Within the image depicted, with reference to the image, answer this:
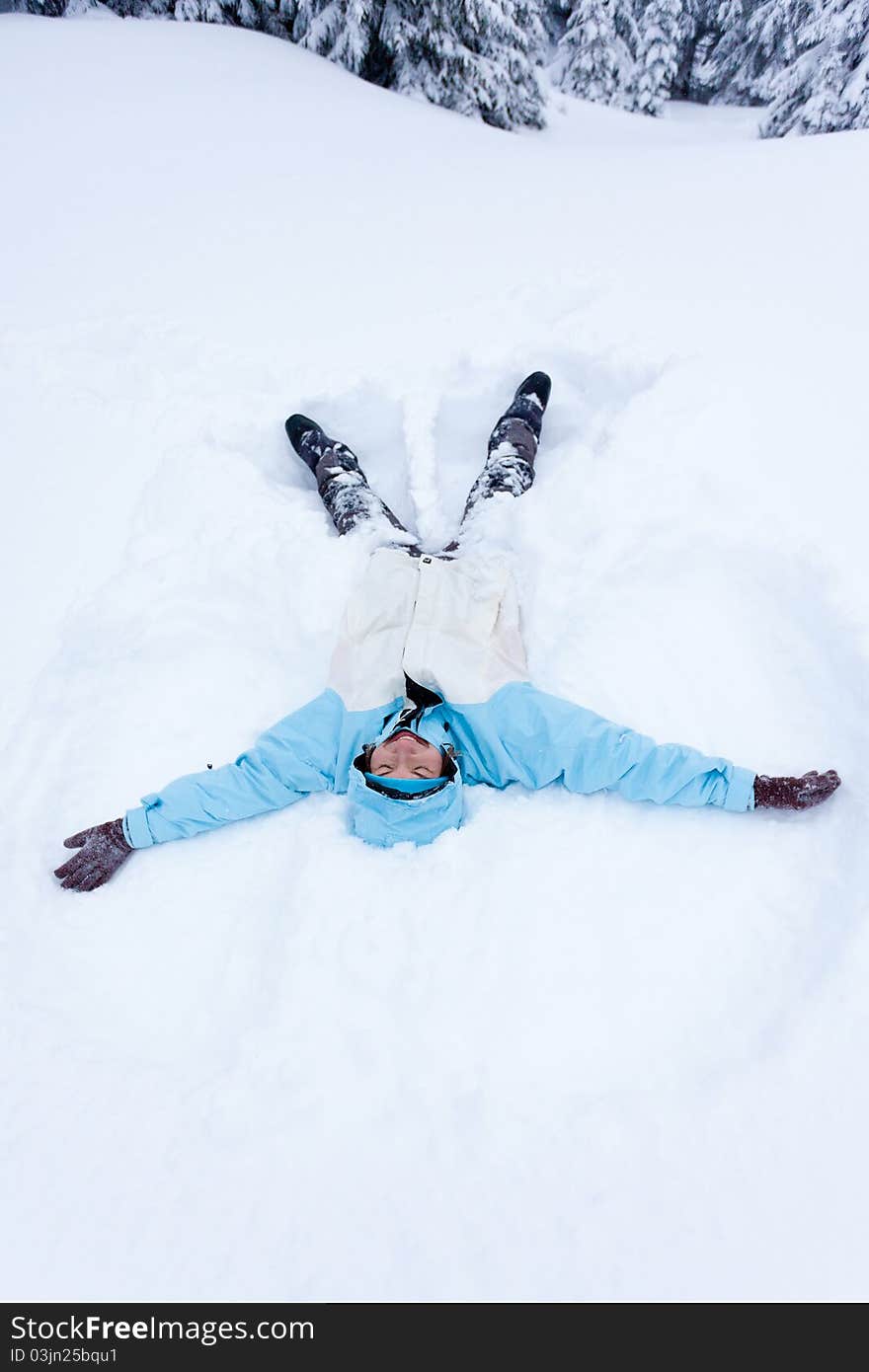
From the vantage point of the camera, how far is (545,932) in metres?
2.25

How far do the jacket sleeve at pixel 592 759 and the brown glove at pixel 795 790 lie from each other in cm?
4

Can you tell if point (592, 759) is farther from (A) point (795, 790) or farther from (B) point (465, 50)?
(B) point (465, 50)

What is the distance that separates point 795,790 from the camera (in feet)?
7.50

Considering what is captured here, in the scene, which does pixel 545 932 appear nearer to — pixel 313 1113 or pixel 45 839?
pixel 313 1113

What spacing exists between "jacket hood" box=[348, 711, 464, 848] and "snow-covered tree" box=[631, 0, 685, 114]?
18465 millimetres

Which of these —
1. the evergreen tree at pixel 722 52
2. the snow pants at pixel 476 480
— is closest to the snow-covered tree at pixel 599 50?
the evergreen tree at pixel 722 52

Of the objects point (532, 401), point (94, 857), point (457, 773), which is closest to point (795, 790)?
point (457, 773)

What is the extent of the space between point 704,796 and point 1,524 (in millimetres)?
3295

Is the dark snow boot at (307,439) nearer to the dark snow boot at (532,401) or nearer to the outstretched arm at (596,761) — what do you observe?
the dark snow boot at (532,401)

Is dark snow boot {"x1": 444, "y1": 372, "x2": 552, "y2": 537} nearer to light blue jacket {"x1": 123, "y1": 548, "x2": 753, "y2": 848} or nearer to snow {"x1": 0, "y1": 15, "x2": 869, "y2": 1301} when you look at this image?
snow {"x1": 0, "y1": 15, "x2": 869, "y2": 1301}

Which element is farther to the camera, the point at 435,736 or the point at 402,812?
the point at 435,736

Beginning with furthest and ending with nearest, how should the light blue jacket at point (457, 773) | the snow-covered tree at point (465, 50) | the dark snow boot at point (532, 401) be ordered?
1. the snow-covered tree at point (465, 50)
2. the dark snow boot at point (532, 401)
3. the light blue jacket at point (457, 773)

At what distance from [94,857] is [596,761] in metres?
1.76

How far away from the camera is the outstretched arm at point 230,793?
2.56m
